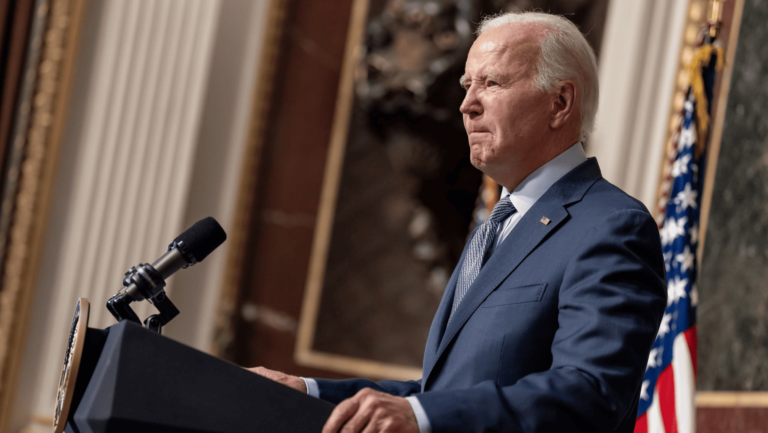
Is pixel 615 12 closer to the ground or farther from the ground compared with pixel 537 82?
farther from the ground

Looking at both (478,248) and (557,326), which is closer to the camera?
(557,326)

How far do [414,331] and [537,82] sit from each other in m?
3.34

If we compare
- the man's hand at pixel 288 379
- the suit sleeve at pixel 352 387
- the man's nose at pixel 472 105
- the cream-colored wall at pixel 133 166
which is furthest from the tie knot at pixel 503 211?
the cream-colored wall at pixel 133 166

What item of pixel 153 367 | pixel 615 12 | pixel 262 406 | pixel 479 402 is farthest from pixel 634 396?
pixel 615 12

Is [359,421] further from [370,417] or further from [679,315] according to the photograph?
[679,315]

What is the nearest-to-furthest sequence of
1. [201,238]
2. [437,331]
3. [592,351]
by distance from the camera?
[592,351], [201,238], [437,331]

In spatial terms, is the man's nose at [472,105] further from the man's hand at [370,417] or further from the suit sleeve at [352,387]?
the man's hand at [370,417]

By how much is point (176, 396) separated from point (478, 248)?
2.83 feet

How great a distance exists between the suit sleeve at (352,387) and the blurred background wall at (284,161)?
2.53m

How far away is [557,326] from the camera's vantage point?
4.87 feet

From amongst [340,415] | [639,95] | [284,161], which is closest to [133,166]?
[284,161]

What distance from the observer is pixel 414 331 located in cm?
493

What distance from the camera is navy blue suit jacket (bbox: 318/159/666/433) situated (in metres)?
1.25

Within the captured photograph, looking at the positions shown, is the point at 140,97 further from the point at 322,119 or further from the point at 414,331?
the point at 414,331
